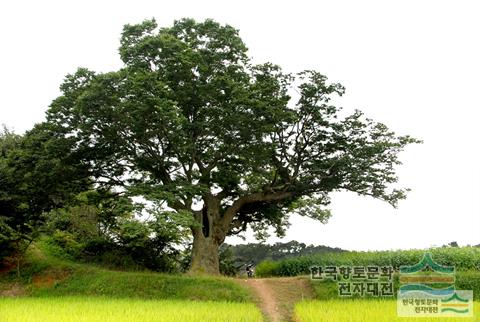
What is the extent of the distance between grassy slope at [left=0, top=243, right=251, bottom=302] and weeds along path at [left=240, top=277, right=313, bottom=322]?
2.06 ft

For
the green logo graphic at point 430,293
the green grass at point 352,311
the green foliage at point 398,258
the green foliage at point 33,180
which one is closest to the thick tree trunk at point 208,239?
the green foliage at point 398,258

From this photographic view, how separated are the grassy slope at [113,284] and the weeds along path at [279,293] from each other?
2.06ft

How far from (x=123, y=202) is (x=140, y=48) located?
5669 millimetres

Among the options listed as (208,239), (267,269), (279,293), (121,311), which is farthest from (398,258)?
(121,311)

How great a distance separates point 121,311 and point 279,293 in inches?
246

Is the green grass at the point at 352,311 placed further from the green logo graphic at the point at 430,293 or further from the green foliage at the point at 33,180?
the green foliage at the point at 33,180

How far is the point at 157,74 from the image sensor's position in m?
18.6

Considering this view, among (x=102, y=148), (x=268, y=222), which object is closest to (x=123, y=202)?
(x=102, y=148)

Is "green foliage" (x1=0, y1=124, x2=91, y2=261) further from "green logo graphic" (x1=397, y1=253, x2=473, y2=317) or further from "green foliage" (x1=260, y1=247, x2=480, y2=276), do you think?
"green logo graphic" (x1=397, y1=253, x2=473, y2=317)

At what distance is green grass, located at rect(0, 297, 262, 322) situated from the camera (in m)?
12.3

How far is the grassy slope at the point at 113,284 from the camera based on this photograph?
57.7 feet

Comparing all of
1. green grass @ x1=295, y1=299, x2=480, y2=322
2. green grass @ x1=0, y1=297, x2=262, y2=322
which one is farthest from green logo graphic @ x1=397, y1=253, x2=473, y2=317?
green grass @ x1=0, y1=297, x2=262, y2=322

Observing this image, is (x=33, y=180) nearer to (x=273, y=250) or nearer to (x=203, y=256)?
(x=203, y=256)

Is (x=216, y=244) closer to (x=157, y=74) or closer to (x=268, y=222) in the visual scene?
(x=268, y=222)
